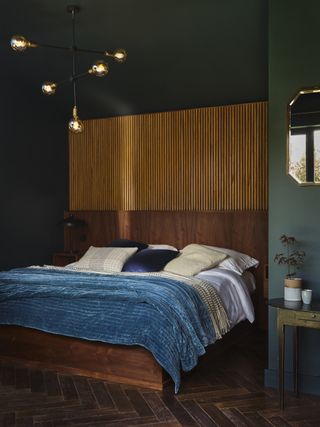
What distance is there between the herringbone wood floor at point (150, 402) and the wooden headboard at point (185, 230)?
1764 mm

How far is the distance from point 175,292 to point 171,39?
230cm

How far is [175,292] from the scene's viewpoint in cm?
380

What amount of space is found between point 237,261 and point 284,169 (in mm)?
1714

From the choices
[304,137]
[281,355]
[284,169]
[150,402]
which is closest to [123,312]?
[150,402]

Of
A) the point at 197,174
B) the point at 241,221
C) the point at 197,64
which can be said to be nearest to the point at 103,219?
the point at 197,174

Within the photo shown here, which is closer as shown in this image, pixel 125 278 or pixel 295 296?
pixel 295 296

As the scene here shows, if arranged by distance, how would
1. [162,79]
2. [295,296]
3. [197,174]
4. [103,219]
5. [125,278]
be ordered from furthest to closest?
[103,219] → [197,174] → [162,79] → [125,278] → [295,296]

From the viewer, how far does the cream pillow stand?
4.64 metres

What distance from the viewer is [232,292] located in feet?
15.0

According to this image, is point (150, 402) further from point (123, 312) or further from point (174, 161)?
point (174, 161)

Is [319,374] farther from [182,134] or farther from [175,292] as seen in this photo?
[182,134]

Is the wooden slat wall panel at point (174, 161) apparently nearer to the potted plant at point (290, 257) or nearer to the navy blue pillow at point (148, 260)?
the navy blue pillow at point (148, 260)

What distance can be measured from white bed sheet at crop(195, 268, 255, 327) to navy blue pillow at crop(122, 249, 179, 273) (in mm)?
445

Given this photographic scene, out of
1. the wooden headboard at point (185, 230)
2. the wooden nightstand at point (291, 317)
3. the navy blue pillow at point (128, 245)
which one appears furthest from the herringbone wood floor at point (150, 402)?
the navy blue pillow at point (128, 245)
